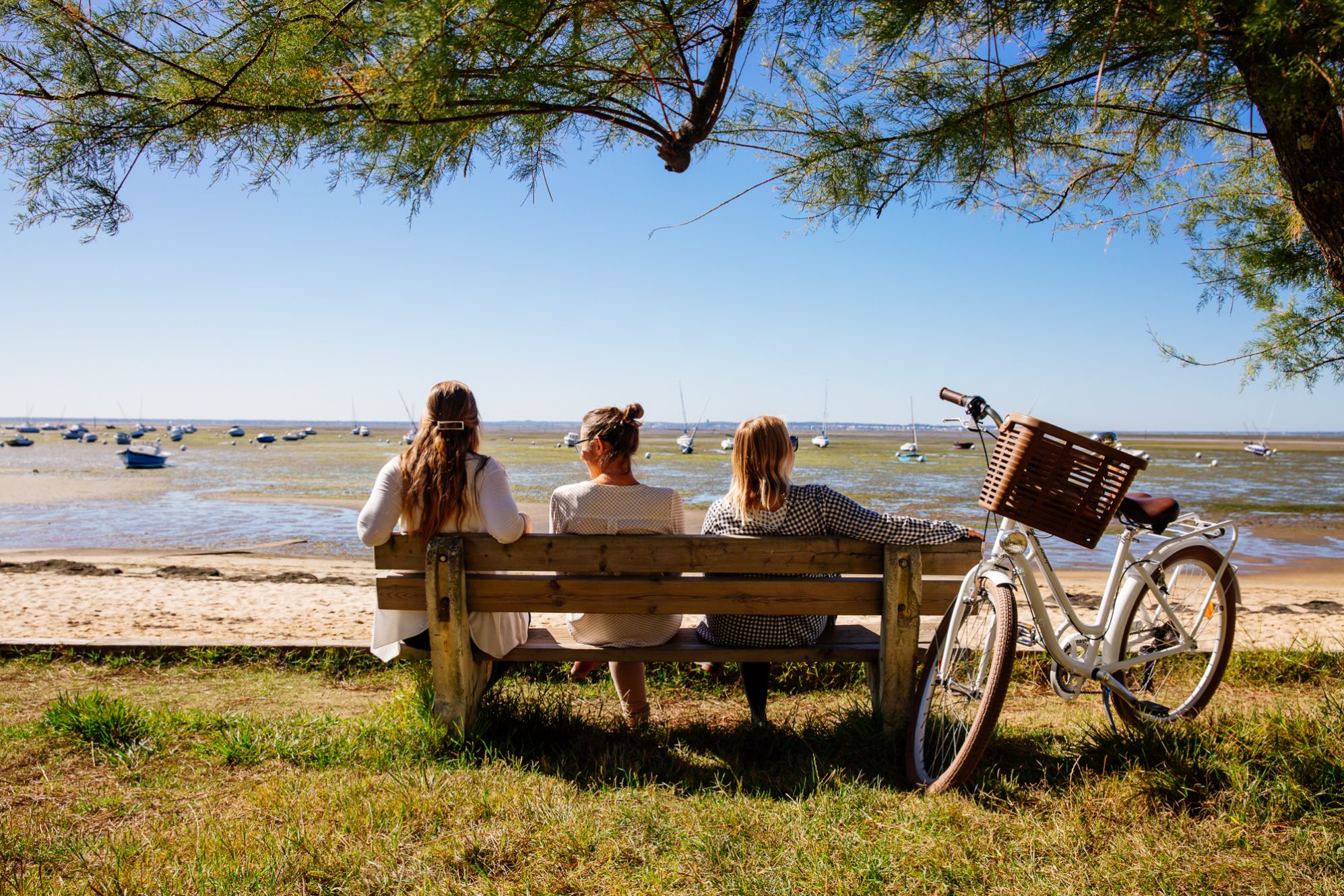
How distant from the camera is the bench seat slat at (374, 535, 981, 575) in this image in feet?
10.5

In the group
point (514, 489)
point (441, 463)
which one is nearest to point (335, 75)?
point (441, 463)

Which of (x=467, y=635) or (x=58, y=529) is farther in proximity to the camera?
(x=58, y=529)

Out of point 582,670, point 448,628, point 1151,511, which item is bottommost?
point 582,670

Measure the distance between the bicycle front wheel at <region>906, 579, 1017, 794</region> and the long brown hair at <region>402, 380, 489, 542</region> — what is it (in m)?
1.90

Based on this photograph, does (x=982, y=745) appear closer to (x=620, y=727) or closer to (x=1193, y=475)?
(x=620, y=727)

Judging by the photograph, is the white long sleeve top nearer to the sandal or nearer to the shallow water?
the sandal

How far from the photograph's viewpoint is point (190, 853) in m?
2.30

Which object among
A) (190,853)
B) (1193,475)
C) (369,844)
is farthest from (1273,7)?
(1193,475)

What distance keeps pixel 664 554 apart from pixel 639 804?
91cm

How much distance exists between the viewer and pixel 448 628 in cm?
317

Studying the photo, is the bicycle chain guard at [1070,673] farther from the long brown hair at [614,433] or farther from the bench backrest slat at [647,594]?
the long brown hair at [614,433]

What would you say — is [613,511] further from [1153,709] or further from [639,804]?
[1153,709]

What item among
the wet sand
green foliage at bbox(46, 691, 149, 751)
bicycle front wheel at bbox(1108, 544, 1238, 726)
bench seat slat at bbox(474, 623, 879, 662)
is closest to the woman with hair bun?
bench seat slat at bbox(474, 623, 879, 662)

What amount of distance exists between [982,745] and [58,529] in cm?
1877
